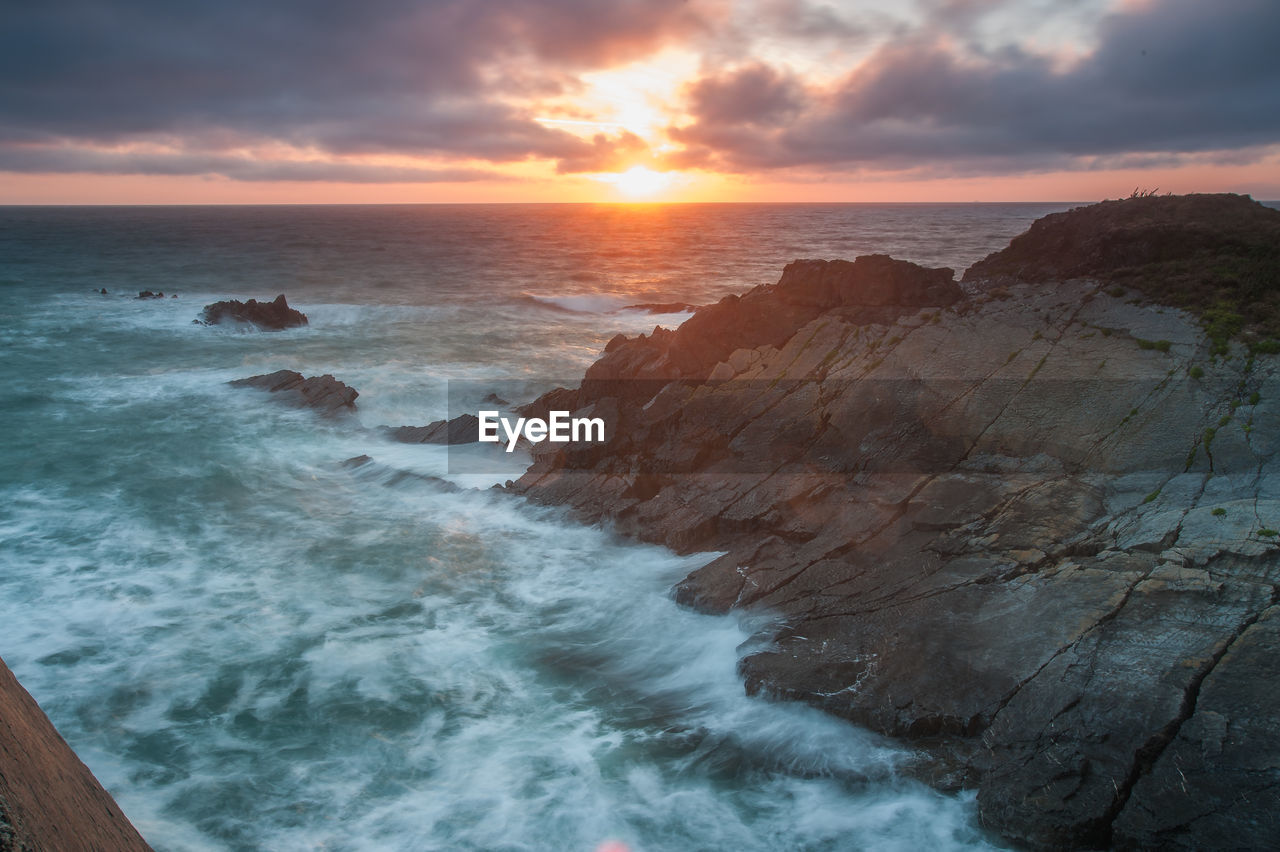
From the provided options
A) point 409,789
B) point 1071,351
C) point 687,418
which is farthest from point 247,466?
point 1071,351

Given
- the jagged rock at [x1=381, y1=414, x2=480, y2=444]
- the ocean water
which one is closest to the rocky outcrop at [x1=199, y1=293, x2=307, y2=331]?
the ocean water

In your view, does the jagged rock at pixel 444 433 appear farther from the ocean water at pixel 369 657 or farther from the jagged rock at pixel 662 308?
the jagged rock at pixel 662 308

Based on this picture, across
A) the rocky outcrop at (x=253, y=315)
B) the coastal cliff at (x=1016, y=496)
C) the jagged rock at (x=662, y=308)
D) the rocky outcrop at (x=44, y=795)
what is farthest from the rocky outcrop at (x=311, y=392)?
the jagged rock at (x=662, y=308)

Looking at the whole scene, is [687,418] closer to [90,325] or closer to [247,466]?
[247,466]

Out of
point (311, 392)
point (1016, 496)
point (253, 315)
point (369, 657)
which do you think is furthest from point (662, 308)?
point (369, 657)

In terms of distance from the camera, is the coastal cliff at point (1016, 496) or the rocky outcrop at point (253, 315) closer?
the coastal cliff at point (1016, 496)

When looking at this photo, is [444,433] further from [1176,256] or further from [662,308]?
[662,308]
